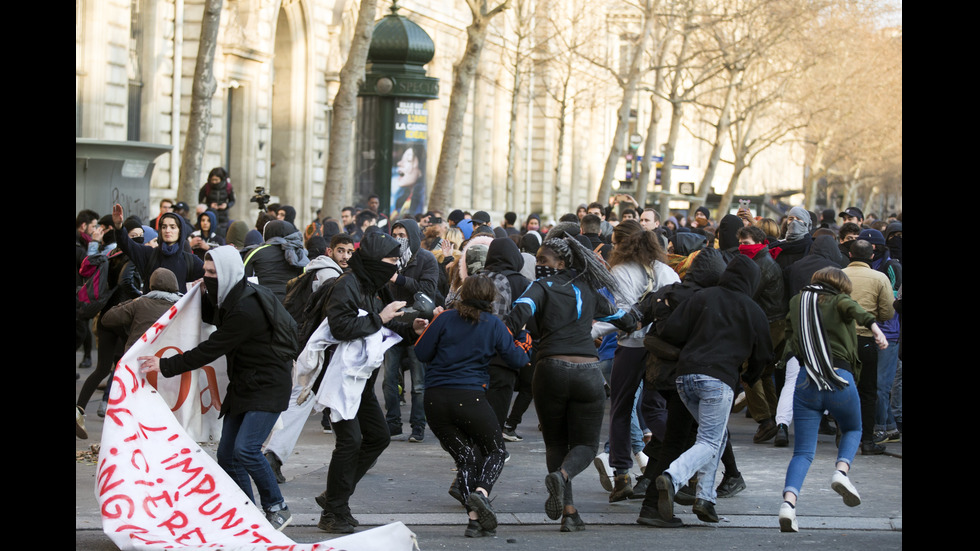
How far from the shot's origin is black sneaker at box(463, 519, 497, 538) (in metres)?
7.40

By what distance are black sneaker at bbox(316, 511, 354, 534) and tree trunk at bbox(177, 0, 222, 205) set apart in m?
11.6

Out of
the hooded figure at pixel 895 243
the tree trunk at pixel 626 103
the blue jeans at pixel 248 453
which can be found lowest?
the blue jeans at pixel 248 453

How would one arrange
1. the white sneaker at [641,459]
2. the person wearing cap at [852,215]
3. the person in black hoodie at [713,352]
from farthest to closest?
the person wearing cap at [852,215] → the white sneaker at [641,459] → the person in black hoodie at [713,352]

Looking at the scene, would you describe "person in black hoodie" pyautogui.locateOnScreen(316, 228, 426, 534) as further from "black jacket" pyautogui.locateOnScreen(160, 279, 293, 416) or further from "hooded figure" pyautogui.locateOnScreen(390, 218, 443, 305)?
"hooded figure" pyautogui.locateOnScreen(390, 218, 443, 305)

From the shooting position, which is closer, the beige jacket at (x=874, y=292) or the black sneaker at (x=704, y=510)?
the black sneaker at (x=704, y=510)

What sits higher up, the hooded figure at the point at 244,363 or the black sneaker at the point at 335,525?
the hooded figure at the point at 244,363

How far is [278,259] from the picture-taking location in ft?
37.6

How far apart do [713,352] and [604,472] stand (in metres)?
1.34

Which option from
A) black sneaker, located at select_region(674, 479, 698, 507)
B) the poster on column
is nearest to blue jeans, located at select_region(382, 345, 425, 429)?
black sneaker, located at select_region(674, 479, 698, 507)

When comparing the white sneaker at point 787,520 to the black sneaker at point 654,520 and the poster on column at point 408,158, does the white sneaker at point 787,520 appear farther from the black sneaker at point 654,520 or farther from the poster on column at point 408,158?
the poster on column at point 408,158

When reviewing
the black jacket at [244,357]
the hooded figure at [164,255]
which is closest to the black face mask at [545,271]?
the black jacket at [244,357]

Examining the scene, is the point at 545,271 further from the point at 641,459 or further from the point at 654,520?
the point at 641,459

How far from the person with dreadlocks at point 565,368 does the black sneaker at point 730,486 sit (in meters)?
1.39

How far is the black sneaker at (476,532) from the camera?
740 cm
